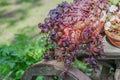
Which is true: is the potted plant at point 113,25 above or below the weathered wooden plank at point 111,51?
above

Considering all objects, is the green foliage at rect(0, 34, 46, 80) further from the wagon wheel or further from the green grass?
the wagon wheel

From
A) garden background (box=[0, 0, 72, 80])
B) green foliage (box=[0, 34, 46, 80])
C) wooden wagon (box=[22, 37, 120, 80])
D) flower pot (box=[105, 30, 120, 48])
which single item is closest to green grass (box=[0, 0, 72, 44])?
garden background (box=[0, 0, 72, 80])

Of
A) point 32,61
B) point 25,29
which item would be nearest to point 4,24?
point 25,29

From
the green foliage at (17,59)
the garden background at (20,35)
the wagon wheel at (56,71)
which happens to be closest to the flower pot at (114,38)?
the wagon wheel at (56,71)

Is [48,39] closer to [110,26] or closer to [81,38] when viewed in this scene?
[81,38]

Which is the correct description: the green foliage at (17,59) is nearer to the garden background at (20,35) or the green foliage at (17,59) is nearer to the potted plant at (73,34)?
the garden background at (20,35)

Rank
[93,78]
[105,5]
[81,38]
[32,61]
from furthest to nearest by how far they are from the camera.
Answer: [32,61]
[93,78]
[105,5]
[81,38]

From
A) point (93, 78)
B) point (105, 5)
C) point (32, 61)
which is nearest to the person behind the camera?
point (105, 5)
